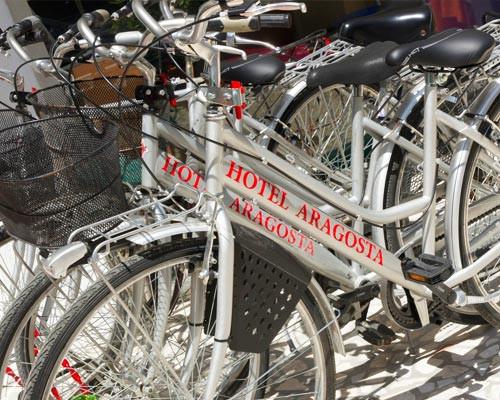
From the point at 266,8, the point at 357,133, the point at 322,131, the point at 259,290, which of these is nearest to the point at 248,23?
Result: the point at 266,8

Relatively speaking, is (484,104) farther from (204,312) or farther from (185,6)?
(185,6)

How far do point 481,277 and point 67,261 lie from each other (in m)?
1.98

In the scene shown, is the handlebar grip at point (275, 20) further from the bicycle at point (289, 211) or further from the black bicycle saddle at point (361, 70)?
the black bicycle saddle at point (361, 70)

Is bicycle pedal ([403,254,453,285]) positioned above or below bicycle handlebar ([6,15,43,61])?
below

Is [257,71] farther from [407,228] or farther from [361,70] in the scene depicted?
[407,228]

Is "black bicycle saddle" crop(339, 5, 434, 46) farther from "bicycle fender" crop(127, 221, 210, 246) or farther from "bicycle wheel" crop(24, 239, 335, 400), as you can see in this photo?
"bicycle fender" crop(127, 221, 210, 246)

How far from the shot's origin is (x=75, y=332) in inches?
81.3

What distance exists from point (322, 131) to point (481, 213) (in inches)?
46.4

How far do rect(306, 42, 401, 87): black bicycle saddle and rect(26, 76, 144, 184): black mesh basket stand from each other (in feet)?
2.33

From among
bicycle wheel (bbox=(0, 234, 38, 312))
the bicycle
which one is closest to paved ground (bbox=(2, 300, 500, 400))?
the bicycle

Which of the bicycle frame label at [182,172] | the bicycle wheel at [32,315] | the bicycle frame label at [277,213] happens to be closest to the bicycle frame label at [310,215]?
the bicycle frame label at [277,213]

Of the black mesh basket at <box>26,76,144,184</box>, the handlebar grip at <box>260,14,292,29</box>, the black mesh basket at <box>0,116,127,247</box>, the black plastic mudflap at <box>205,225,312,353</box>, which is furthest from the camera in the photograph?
the black mesh basket at <box>26,76,144,184</box>

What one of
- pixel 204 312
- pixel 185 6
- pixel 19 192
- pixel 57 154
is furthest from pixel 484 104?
pixel 185 6

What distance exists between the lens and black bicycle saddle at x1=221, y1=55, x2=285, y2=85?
3293 mm
